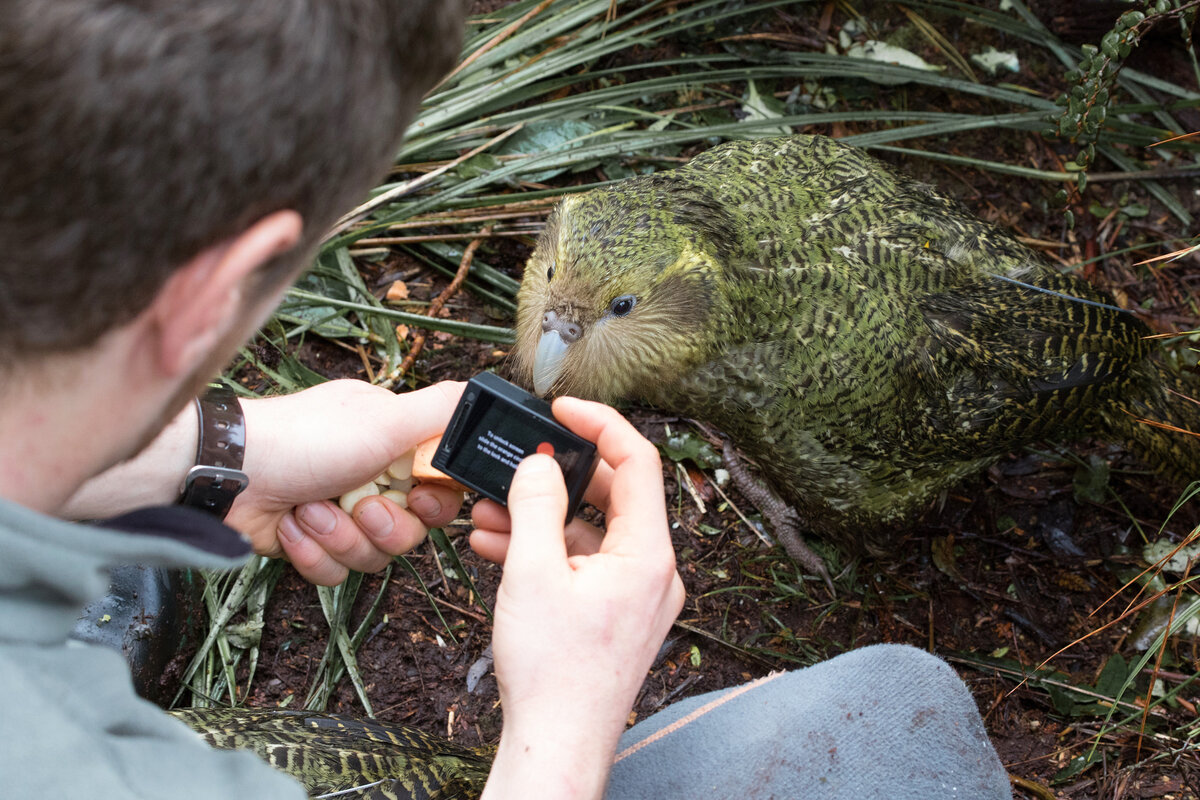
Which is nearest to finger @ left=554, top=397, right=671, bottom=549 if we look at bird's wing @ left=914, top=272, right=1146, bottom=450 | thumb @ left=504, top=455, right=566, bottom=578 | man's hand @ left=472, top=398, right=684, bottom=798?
man's hand @ left=472, top=398, right=684, bottom=798

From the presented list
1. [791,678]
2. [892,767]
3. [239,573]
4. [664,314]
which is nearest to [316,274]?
[239,573]

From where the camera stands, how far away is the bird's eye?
267 cm

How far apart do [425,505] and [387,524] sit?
0.35ft

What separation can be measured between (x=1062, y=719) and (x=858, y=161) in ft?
6.45

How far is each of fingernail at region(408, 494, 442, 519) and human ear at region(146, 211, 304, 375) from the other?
126 cm

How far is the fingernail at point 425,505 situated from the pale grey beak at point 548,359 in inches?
23.6

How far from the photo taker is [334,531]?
2416 millimetres

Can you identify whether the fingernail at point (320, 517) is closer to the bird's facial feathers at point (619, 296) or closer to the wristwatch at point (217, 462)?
the wristwatch at point (217, 462)

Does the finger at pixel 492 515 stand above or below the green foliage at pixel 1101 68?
below

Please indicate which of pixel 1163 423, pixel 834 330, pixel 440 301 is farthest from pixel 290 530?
pixel 1163 423

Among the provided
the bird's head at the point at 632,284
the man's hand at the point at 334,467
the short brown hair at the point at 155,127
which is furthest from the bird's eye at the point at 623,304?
the short brown hair at the point at 155,127

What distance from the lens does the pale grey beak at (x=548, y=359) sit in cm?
276

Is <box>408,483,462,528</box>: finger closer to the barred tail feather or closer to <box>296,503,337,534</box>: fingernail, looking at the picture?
<box>296,503,337,534</box>: fingernail

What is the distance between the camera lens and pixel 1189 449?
3062 millimetres
